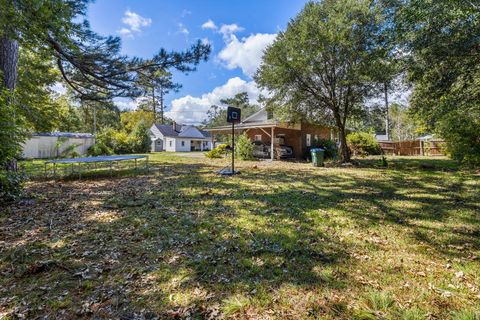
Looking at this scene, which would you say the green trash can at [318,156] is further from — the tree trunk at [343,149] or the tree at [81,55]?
the tree at [81,55]

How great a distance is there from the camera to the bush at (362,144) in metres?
20.0

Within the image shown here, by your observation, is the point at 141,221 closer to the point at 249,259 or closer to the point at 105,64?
the point at 249,259

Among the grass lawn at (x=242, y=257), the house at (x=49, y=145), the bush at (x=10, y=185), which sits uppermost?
the house at (x=49, y=145)

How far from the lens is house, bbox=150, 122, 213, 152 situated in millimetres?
36625

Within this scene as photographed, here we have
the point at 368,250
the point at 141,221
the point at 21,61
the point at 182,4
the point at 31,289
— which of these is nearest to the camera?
the point at 31,289

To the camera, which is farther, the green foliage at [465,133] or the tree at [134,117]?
the tree at [134,117]

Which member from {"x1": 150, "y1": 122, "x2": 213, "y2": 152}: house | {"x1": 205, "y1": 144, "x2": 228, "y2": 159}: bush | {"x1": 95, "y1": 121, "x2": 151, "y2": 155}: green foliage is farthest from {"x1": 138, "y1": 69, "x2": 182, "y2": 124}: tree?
{"x1": 150, "y1": 122, "x2": 213, "y2": 152}: house

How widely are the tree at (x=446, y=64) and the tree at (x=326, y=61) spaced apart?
156 centimetres

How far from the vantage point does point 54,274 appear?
2.74m

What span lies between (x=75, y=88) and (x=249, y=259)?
32.3ft

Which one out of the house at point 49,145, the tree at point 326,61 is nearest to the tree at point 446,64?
the tree at point 326,61

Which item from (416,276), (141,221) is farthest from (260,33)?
(416,276)

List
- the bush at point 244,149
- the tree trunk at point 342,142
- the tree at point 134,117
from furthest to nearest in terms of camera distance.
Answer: the tree at point 134,117 → the bush at point 244,149 → the tree trunk at point 342,142

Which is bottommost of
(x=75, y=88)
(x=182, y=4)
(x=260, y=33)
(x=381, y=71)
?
(x=75, y=88)
